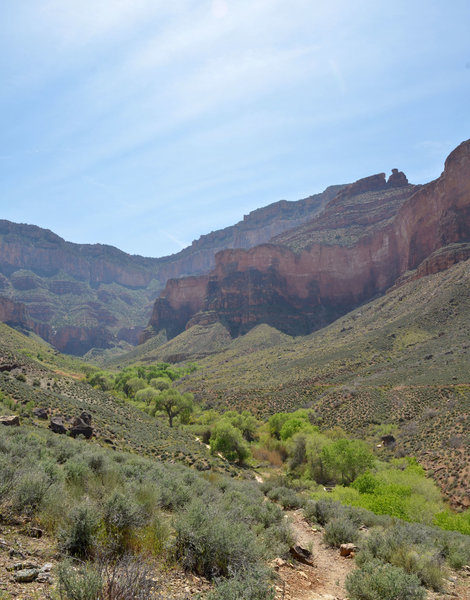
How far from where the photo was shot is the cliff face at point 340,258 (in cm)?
9025

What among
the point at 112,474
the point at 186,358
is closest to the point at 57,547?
the point at 112,474

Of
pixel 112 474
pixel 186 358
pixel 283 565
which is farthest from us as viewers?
pixel 186 358

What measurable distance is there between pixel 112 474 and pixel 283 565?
16.8ft

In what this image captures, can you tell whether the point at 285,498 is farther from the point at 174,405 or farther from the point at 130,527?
the point at 174,405

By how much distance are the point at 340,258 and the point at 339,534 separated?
122315mm

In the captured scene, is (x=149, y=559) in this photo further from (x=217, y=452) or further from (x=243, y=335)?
(x=243, y=335)

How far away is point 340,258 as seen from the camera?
12444 centimetres

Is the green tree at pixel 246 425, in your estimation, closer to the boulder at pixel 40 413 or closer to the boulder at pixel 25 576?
the boulder at pixel 40 413

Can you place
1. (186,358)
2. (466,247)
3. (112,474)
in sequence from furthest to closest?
(186,358), (466,247), (112,474)

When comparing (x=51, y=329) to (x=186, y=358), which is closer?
(x=186, y=358)

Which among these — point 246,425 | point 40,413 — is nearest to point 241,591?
point 40,413

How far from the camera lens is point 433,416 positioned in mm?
31438

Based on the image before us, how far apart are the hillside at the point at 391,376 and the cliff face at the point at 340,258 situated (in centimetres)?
2093

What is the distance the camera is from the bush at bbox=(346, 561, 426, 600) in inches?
215
